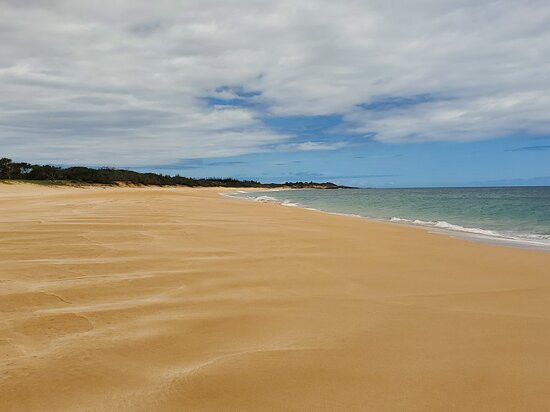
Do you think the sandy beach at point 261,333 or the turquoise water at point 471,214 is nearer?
the sandy beach at point 261,333

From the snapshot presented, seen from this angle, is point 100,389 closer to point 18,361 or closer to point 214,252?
point 18,361

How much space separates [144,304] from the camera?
4.27 m

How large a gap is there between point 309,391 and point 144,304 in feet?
7.17

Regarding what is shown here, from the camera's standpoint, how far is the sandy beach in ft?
8.55

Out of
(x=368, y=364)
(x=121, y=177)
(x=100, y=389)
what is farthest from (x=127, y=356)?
(x=121, y=177)

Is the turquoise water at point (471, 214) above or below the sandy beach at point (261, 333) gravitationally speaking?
above

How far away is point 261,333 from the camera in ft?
12.0

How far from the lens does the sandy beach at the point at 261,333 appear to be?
2.61m

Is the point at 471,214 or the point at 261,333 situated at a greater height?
the point at 471,214

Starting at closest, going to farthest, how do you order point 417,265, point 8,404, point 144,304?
point 8,404 < point 144,304 < point 417,265

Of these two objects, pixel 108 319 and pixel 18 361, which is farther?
pixel 108 319

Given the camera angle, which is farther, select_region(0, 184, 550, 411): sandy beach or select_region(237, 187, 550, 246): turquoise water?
select_region(237, 187, 550, 246): turquoise water

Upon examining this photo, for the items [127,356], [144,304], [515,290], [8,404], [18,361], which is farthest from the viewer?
[515,290]

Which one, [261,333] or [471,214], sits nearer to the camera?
[261,333]
